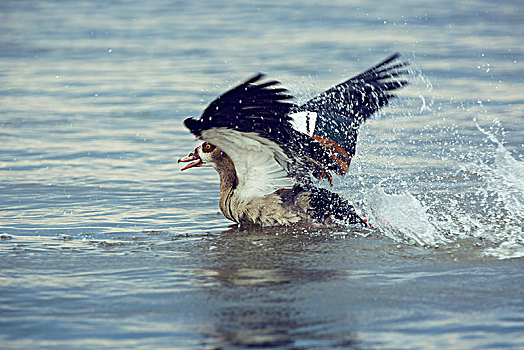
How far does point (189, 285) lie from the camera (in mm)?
5207

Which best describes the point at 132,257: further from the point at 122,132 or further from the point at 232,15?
the point at 232,15

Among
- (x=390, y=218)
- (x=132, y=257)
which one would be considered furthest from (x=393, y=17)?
(x=132, y=257)

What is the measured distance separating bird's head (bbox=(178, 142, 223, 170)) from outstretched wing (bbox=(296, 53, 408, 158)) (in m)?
0.75

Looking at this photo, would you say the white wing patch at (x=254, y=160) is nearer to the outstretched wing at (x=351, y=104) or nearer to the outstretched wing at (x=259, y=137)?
the outstretched wing at (x=259, y=137)

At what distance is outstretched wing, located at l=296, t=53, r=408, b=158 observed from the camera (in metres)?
7.13

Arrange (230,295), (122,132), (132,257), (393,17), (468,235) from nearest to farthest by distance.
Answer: (230,295) < (132,257) < (468,235) < (122,132) < (393,17)

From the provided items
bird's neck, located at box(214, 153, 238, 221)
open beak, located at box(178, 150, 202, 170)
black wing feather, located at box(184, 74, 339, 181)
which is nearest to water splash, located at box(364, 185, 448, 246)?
black wing feather, located at box(184, 74, 339, 181)

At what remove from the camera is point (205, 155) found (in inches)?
286

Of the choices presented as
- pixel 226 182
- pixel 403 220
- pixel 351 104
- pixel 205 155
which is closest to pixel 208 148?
pixel 205 155

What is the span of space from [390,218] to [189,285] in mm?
1883

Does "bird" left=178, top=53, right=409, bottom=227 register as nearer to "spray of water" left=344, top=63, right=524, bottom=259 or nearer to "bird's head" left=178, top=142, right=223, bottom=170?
"bird's head" left=178, top=142, right=223, bottom=170

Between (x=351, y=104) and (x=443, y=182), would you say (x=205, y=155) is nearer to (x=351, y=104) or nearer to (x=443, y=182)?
(x=351, y=104)

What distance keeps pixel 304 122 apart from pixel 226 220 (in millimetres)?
1033

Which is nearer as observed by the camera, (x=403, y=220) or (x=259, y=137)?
(x=259, y=137)
